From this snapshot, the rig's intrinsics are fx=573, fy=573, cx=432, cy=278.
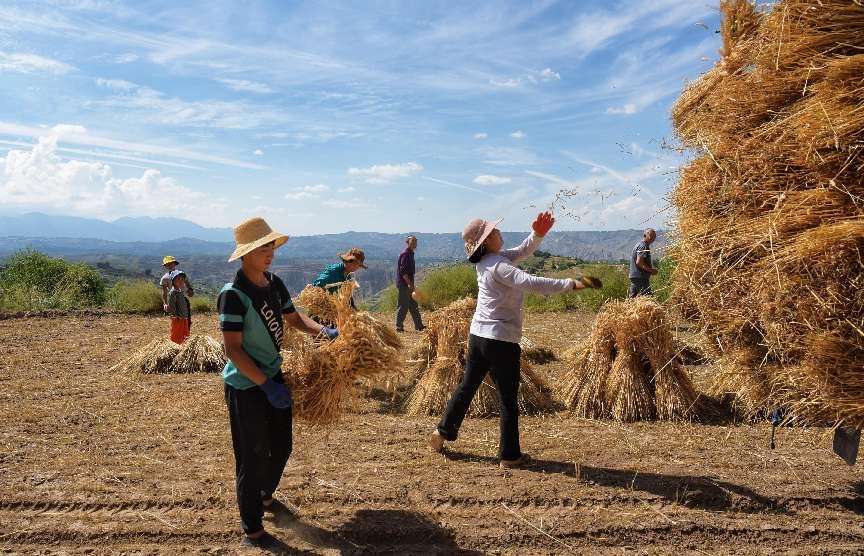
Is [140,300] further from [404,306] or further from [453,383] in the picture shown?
[453,383]

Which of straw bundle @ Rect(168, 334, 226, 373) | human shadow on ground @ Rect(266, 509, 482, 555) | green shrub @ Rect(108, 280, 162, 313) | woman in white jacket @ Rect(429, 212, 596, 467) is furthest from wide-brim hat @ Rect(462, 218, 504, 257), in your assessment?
green shrub @ Rect(108, 280, 162, 313)

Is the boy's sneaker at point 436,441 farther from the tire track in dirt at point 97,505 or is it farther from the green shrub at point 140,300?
the green shrub at point 140,300

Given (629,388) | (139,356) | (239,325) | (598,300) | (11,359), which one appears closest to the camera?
(239,325)

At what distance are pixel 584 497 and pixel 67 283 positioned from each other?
65.7 ft

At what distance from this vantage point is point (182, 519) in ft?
11.8

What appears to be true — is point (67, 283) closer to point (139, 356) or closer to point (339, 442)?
point (139, 356)

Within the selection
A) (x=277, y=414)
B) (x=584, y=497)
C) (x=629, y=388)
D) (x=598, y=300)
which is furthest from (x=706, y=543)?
(x=598, y=300)

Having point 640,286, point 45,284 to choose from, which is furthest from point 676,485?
point 45,284

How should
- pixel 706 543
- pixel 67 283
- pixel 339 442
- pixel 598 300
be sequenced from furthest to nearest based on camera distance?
pixel 67 283 → pixel 598 300 → pixel 339 442 → pixel 706 543

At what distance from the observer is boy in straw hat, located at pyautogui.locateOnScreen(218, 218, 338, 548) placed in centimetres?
304

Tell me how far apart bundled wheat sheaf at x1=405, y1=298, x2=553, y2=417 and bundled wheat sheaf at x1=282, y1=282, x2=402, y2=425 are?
6.86 ft

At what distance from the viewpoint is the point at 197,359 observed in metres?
7.94

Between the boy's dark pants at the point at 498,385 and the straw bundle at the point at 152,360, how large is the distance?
504cm

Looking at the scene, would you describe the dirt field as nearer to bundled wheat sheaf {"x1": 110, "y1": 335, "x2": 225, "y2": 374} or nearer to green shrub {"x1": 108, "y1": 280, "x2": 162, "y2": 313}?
bundled wheat sheaf {"x1": 110, "y1": 335, "x2": 225, "y2": 374}
